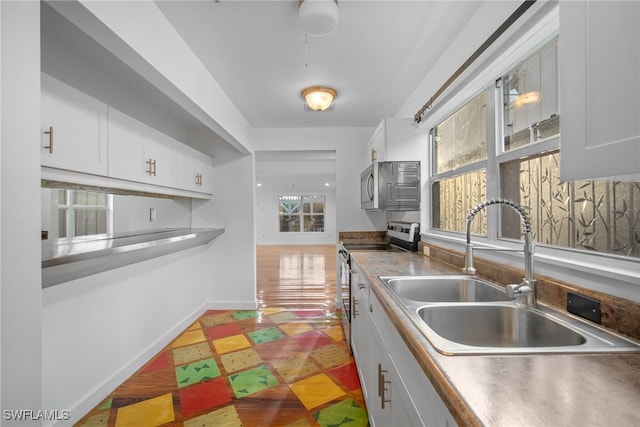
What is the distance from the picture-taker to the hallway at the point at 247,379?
1822 mm

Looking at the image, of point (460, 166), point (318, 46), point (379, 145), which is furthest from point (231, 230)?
point (460, 166)

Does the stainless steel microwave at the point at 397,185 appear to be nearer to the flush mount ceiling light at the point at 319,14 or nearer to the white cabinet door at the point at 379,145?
the white cabinet door at the point at 379,145

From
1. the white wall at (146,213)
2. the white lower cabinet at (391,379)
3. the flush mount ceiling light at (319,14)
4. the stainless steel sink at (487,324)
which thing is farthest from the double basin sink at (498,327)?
the white wall at (146,213)

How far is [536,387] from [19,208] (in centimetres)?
143

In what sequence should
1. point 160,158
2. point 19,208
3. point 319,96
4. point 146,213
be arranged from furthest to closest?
point 146,213 < point 319,96 < point 160,158 < point 19,208

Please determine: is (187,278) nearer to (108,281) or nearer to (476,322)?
(108,281)

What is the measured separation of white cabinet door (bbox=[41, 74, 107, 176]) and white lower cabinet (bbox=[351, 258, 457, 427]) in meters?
1.69

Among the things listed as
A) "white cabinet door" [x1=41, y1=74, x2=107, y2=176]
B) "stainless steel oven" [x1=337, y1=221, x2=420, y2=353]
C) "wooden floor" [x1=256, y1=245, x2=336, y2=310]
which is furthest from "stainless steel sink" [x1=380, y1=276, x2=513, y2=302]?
"wooden floor" [x1=256, y1=245, x2=336, y2=310]

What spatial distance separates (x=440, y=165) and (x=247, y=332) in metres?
2.52

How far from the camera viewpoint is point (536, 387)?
63 cm

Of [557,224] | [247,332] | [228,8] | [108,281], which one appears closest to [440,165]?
[557,224]

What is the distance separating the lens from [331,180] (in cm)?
973

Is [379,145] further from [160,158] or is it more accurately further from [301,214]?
[301,214]

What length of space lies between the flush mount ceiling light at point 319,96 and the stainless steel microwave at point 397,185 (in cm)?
73
